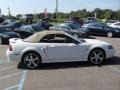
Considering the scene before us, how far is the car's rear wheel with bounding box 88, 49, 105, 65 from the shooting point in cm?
1243

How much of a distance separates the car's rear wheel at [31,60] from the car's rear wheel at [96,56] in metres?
2.07

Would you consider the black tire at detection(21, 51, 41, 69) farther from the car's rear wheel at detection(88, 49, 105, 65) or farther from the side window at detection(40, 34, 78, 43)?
the car's rear wheel at detection(88, 49, 105, 65)

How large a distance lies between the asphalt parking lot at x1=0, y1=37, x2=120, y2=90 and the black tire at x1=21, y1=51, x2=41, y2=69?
9.8 inches

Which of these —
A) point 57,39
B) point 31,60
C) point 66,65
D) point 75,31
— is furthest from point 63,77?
point 75,31

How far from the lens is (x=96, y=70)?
11344mm

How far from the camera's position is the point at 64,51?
12086mm

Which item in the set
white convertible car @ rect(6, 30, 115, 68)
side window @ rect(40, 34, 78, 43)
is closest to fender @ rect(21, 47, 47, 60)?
white convertible car @ rect(6, 30, 115, 68)

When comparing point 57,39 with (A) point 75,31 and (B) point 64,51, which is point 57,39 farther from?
(A) point 75,31

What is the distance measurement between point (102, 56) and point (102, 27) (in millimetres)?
18636

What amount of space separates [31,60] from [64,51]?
1304 mm

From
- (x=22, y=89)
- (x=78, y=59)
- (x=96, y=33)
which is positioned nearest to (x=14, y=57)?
(x=78, y=59)

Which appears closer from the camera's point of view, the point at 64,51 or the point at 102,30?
the point at 64,51

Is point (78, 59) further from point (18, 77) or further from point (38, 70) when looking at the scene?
point (18, 77)

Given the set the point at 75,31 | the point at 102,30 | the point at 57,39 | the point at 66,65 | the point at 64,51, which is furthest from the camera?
the point at 102,30
